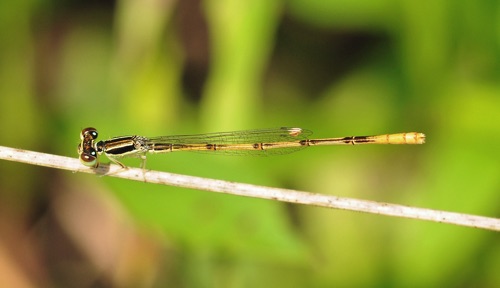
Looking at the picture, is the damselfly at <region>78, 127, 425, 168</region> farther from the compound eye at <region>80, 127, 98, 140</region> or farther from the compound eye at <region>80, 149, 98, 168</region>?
the compound eye at <region>80, 149, 98, 168</region>

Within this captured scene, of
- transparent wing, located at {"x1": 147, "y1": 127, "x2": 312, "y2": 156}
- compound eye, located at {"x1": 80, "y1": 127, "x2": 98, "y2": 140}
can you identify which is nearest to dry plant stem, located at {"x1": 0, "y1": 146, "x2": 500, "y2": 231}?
compound eye, located at {"x1": 80, "y1": 127, "x2": 98, "y2": 140}

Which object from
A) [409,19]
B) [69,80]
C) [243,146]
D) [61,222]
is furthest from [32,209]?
[409,19]

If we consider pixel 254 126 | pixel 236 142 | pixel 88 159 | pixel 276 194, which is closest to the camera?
pixel 276 194

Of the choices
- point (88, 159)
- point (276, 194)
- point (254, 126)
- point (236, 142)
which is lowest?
point (276, 194)

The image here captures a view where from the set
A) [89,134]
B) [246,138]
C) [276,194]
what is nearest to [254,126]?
[246,138]

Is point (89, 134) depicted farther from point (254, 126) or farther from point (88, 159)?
point (254, 126)

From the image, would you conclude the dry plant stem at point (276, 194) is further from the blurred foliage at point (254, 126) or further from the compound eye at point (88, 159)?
the blurred foliage at point (254, 126)
